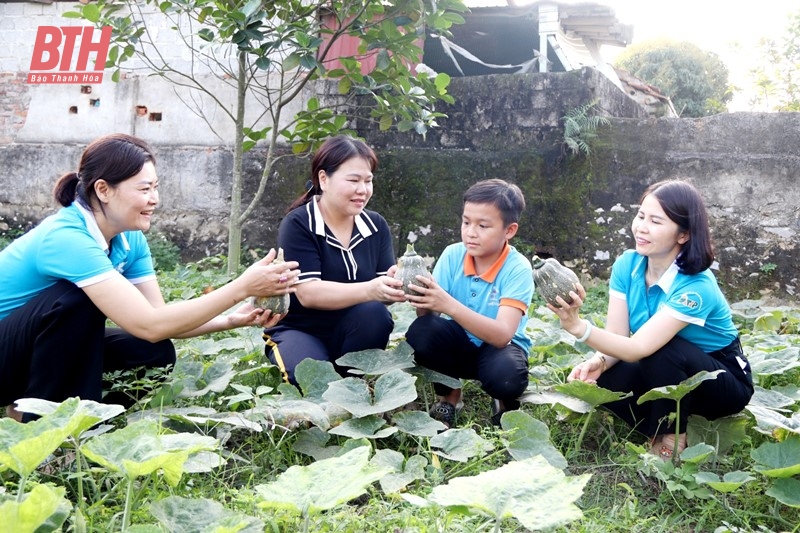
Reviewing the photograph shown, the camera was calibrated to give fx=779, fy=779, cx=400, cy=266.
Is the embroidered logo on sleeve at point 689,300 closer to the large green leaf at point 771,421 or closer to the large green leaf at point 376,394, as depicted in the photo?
the large green leaf at point 771,421

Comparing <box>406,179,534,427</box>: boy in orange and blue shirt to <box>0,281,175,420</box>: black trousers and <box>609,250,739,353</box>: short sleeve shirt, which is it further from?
<box>0,281,175,420</box>: black trousers

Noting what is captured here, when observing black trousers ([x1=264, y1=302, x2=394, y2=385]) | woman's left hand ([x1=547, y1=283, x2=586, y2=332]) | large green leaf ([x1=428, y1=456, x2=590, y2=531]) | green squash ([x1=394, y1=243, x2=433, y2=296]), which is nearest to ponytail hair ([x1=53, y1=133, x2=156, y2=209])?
black trousers ([x1=264, y1=302, x2=394, y2=385])

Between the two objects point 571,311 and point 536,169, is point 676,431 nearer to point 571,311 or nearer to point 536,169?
point 571,311

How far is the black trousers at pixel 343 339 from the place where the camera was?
9.80 feet

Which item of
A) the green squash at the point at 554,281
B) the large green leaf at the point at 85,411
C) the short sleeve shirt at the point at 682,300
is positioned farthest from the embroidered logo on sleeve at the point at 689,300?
the large green leaf at the point at 85,411

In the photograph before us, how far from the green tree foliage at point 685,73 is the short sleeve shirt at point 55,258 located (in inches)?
581

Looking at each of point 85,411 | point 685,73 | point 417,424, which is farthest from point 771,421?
point 685,73

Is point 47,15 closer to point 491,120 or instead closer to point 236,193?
point 236,193

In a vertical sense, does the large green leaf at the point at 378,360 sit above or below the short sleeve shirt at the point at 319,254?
below

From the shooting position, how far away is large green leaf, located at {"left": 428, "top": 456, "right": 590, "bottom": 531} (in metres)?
1.50

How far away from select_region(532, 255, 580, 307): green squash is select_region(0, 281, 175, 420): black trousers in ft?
4.85

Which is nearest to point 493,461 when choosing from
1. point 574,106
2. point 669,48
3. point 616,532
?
point 616,532

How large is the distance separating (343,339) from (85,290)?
1.01 m

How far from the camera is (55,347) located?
2.46 m
